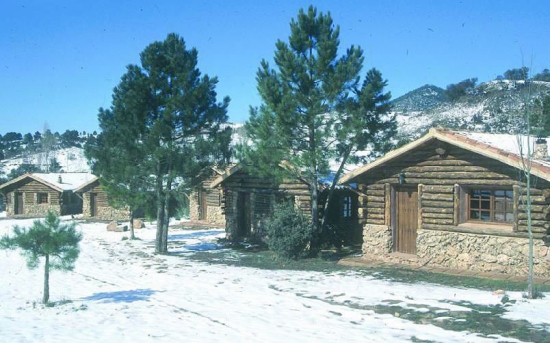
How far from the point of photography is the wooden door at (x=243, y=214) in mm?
23422

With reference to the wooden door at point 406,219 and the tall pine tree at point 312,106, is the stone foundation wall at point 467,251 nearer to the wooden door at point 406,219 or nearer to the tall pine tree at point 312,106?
the wooden door at point 406,219

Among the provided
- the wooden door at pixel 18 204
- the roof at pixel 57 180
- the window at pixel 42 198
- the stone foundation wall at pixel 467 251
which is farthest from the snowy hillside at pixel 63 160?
the stone foundation wall at pixel 467 251

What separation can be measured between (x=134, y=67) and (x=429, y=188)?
11.9m

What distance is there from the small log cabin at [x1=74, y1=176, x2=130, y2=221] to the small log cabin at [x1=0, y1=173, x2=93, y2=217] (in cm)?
305

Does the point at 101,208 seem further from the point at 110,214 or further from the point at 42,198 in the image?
the point at 42,198

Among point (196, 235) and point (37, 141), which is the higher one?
point (37, 141)

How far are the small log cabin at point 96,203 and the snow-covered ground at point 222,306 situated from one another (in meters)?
21.4

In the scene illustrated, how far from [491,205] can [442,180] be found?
1.52m

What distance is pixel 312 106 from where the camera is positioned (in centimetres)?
1745

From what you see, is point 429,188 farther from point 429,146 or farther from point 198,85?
point 198,85

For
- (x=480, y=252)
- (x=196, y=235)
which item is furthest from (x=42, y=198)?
(x=480, y=252)

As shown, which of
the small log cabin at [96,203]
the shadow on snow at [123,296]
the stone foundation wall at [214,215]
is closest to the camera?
the shadow on snow at [123,296]

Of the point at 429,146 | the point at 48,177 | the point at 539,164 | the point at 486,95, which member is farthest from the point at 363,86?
the point at 486,95

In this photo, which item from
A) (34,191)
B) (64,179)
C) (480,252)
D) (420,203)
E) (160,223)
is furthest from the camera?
(64,179)
